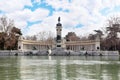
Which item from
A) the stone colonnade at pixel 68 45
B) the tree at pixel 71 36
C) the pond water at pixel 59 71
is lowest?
the pond water at pixel 59 71

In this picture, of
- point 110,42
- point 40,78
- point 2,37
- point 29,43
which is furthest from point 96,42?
point 40,78

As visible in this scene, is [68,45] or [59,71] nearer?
[59,71]

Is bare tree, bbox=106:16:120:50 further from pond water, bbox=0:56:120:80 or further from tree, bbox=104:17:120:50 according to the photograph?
pond water, bbox=0:56:120:80

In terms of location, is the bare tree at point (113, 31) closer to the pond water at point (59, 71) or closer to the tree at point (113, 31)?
the tree at point (113, 31)

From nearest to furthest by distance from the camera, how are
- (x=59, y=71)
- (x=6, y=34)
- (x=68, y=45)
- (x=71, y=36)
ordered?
(x=59, y=71), (x=6, y=34), (x=68, y=45), (x=71, y=36)

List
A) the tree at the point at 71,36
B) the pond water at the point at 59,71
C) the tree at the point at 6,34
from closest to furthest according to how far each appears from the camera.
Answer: the pond water at the point at 59,71 < the tree at the point at 6,34 < the tree at the point at 71,36

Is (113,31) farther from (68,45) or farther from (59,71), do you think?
(59,71)

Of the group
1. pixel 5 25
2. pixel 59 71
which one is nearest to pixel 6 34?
pixel 5 25

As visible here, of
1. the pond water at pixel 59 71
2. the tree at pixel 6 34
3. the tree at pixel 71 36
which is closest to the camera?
the pond water at pixel 59 71

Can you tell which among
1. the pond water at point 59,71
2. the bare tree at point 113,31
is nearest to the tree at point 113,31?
the bare tree at point 113,31

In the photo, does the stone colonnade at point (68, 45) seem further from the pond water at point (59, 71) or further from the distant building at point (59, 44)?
the pond water at point (59, 71)

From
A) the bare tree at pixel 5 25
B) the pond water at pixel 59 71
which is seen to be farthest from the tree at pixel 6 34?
the pond water at pixel 59 71

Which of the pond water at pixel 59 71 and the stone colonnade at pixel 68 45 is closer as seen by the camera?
the pond water at pixel 59 71

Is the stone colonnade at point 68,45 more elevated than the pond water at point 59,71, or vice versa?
the stone colonnade at point 68,45
